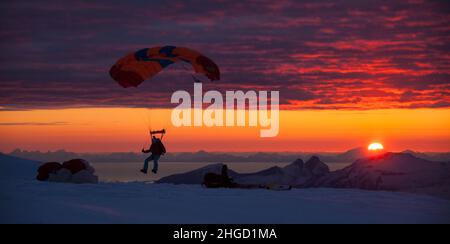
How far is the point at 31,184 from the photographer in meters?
28.2

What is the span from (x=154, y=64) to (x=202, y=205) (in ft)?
28.9

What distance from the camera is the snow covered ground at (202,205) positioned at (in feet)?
64.2

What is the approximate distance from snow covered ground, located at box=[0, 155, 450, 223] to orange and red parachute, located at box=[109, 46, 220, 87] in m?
4.94

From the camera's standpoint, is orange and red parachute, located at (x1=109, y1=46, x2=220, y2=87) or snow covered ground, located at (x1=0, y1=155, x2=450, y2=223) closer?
snow covered ground, located at (x1=0, y1=155, x2=450, y2=223)

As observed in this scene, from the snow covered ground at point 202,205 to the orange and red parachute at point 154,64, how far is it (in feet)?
16.2

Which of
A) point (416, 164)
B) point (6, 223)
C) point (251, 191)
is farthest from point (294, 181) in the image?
point (6, 223)

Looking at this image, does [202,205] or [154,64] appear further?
[154,64]

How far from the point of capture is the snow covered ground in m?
19.6

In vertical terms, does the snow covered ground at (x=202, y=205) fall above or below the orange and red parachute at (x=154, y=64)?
below

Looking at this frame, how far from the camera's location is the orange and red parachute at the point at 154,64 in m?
28.5

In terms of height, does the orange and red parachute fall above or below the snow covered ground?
above

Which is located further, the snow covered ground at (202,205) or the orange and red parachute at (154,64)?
the orange and red parachute at (154,64)

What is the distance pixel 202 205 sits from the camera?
73.2 feet
